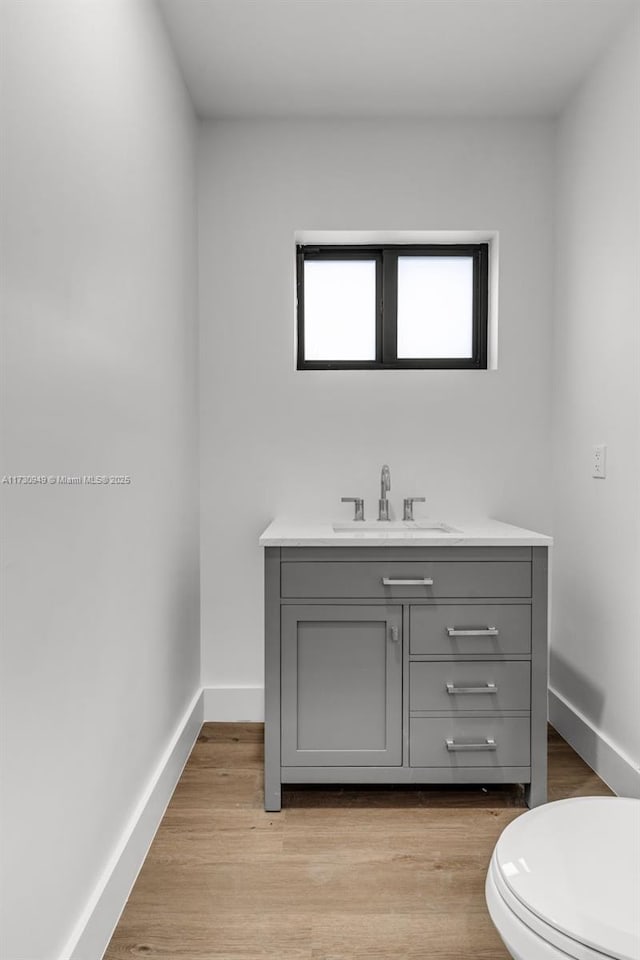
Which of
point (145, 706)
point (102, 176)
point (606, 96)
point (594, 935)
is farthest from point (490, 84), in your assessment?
point (594, 935)

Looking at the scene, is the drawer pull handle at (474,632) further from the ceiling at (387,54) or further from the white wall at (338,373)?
the ceiling at (387,54)

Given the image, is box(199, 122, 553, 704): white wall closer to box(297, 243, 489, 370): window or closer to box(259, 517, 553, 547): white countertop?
box(297, 243, 489, 370): window

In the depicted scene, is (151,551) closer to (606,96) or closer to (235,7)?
(235,7)

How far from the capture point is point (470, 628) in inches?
79.8

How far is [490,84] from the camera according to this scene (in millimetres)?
2422

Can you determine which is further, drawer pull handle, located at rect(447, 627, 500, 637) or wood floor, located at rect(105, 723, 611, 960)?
drawer pull handle, located at rect(447, 627, 500, 637)

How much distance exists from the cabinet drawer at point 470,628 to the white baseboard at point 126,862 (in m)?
0.85

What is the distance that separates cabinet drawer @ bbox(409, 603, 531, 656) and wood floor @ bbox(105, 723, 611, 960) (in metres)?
0.50

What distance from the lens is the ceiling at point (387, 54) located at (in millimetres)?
2021

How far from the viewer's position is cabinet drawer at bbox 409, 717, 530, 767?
203cm

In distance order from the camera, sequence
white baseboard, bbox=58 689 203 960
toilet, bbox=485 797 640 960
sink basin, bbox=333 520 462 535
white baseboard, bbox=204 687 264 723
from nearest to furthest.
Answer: toilet, bbox=485 797 640 960 → white baseboard, bbox=58 689 203 960 → sink basin, bbox=333 520 462 535 → white baseboard, bbox=204 687 264 723

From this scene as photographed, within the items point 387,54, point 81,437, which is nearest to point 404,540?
point 81,437

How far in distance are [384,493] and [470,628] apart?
2.39ft

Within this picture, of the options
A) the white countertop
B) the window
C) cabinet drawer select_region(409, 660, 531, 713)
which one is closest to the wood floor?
cabinet drawer select_region(409, 660, 531, 713)
